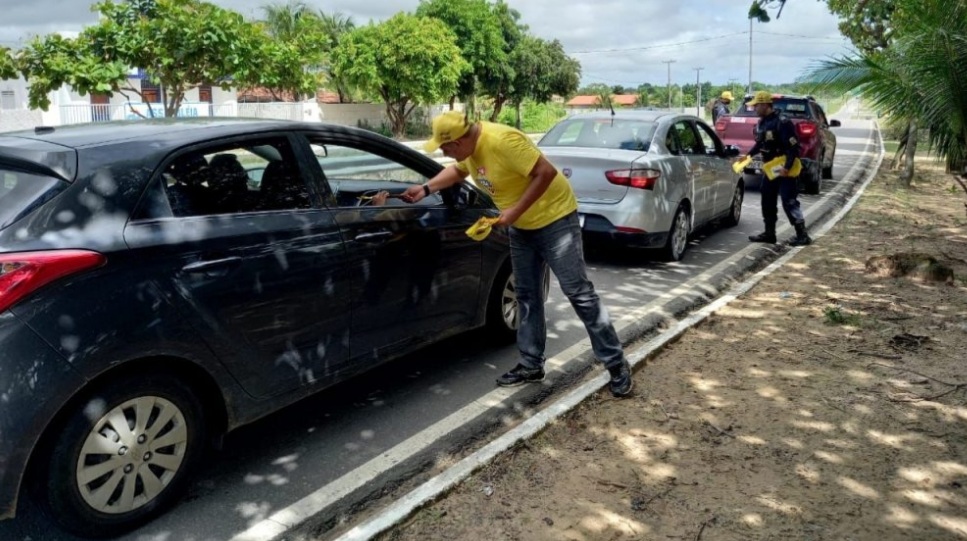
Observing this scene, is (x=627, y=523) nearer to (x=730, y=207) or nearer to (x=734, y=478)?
(x=734, y=478)

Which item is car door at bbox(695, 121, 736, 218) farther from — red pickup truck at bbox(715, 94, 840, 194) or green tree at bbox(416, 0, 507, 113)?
green tree at bbox(416, 0, 507, 113)

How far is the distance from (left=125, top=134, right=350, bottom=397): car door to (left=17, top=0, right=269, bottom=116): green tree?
1429 centimetres

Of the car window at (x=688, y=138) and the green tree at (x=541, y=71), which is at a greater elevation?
the green tree at (x=541, y=71)

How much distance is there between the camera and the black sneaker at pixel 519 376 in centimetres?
461

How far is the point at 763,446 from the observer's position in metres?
3.78

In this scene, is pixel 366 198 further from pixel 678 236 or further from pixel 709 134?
pixel 709 134

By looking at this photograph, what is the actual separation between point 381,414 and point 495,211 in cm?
150

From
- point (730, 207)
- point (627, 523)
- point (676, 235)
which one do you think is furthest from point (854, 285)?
point (627, 523)

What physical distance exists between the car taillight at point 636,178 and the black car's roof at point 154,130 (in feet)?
13.4

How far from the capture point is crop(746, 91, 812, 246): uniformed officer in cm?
868

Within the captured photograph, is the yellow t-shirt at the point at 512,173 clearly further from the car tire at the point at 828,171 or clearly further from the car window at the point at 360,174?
the car tire at the point at 828,171


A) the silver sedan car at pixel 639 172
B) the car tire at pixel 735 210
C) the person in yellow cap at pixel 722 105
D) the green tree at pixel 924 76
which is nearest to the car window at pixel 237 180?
the silver sedan car at pixel 639 172

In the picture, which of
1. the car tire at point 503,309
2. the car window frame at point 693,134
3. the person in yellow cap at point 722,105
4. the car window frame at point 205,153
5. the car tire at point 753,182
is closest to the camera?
the car window frame at point 205,153

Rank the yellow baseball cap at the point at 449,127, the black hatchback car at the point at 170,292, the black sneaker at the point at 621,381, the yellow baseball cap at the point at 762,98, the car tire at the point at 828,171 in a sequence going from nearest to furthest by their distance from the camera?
the black hatchback car at the point at 170,292, the yellow baseball cap at the point at 449,127, the black sneaker at the point at 621,381, the yellow baseball cap at the point at 762,98, the car tire at the point at 828,171
